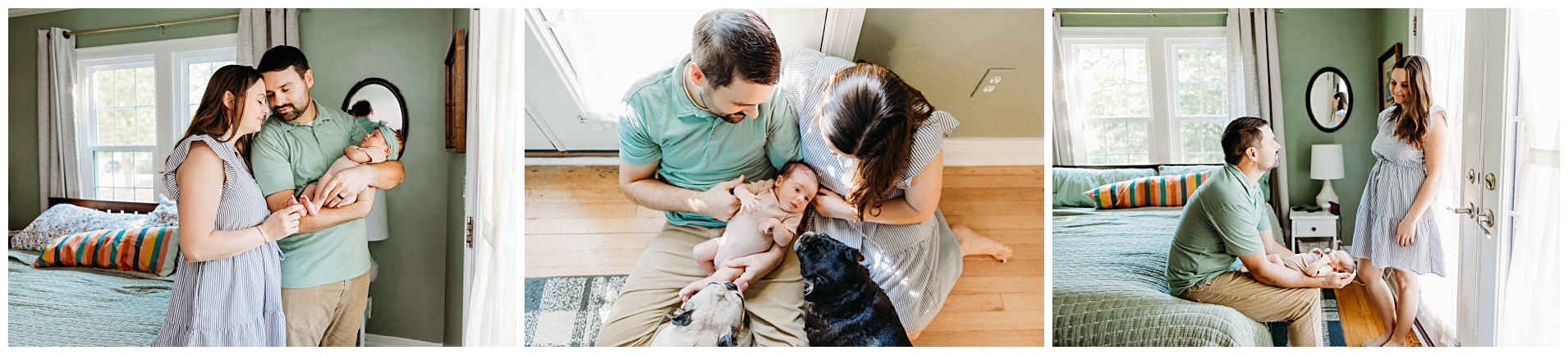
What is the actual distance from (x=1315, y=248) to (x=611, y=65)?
2.00 m

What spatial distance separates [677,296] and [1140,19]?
1511mm

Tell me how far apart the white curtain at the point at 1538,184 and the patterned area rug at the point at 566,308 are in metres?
2.46

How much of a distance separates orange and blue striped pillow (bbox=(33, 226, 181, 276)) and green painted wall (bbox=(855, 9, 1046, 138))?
197cm

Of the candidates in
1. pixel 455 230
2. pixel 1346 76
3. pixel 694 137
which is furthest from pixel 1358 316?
pixel 455 230

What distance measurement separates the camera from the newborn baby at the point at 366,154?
187cm

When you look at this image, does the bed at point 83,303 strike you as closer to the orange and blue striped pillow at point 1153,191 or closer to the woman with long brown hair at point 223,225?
the woman with long brown hair at point 223,225

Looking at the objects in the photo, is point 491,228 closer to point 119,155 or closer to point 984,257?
point 119,155

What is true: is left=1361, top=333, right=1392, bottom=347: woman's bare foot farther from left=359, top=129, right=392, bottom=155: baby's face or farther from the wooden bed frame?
the wooden bed frame

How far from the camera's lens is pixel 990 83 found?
195 cm

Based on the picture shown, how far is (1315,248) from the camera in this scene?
6.34ft

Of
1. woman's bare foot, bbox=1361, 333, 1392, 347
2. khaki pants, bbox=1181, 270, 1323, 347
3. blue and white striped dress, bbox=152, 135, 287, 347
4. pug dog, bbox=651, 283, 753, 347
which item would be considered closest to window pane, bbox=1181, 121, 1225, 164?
khaki pants, bbox=1181, 270, 1323, 347

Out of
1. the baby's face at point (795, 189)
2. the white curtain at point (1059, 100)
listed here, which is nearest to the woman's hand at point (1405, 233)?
the white curtain at point (1059, 100)

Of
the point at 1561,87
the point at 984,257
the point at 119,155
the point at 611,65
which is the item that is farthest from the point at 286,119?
the point at 1561,87

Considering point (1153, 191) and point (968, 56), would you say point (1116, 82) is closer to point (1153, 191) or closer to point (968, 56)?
point (1153, 191)
